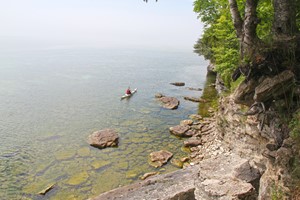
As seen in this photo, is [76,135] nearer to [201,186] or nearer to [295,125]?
[201,186]

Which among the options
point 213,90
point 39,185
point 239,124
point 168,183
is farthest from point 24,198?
point 213,90

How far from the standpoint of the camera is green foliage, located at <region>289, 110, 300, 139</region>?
26.9 feet

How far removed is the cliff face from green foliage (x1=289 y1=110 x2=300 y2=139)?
0.41 metres

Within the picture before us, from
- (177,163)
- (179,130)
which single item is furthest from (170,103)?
(177,163)

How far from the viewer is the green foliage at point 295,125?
8195 mm

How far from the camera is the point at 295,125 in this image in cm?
838

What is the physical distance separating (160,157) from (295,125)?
13.2 metres

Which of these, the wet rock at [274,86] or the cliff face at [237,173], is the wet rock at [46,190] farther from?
the wet rock at [274,86]

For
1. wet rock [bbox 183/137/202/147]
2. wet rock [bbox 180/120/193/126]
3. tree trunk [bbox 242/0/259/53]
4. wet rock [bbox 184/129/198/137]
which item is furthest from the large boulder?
tree trunk [bbox 242/0/259/53]

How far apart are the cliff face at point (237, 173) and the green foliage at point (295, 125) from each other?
406mm

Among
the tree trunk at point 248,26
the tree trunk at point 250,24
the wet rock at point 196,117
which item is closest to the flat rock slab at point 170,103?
the wet rock at point 196,117

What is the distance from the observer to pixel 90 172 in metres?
18.8

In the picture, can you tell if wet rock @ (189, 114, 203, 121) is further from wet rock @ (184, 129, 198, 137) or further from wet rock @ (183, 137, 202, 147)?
wet rock @ (183, 137, 202, 147)

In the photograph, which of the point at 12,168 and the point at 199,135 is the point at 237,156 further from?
the point at 12,168
